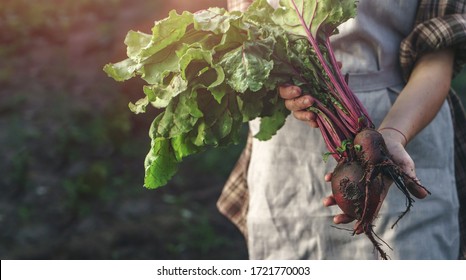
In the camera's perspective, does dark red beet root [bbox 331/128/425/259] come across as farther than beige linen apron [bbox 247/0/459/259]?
No

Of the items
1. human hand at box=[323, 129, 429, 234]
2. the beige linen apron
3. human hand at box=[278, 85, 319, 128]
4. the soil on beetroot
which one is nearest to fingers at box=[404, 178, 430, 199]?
human hand at box=[323, 129, 429, 234]

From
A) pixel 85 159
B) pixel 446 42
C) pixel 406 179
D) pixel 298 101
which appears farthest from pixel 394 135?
pixel 85 159

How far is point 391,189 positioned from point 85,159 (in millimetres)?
2649

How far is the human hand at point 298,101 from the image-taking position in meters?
1.90

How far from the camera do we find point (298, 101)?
192 centimetres

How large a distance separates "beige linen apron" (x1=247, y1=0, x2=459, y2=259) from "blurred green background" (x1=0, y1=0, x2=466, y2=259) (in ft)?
5.56

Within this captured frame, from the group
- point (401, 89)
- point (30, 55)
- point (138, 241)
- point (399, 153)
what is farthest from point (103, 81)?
point (399, 153)

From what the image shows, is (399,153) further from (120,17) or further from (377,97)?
(120,17)

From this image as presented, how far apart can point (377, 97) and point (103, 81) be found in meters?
3.11

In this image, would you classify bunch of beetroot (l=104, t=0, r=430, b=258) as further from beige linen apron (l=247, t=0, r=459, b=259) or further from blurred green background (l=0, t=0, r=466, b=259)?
blurred green background (l=0, t=0, r=466, b=259)

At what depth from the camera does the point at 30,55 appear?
5273mm

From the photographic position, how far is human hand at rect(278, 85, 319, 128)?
6.24 ft

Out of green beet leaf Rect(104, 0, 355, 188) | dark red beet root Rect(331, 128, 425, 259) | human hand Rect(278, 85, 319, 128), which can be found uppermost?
green beet leaf Rect(104, 0, 355, 188)

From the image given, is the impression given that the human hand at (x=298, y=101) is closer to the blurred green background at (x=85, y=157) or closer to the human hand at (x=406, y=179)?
the human hand at (x=406, y=179)
